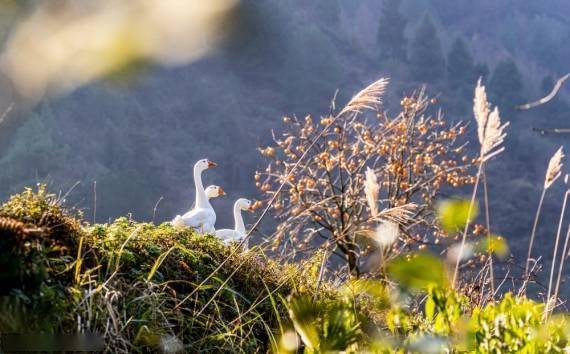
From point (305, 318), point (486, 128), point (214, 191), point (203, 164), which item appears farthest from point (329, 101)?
point (305, 318)

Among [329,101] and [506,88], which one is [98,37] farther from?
[506,88]

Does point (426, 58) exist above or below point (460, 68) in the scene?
above

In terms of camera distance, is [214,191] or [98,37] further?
[214,191]

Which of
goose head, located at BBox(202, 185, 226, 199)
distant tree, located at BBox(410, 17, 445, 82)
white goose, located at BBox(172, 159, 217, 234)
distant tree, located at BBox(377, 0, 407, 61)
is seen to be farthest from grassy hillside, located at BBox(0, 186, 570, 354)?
distant tree, located at BBox(410, 17, 445, 82)

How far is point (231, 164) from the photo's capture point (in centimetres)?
3039

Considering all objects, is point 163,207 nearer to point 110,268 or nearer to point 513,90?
point 513,90

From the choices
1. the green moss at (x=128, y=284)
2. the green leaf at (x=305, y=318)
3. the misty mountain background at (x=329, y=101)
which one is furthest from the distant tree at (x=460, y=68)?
the green leaf at (x=305, y=318)

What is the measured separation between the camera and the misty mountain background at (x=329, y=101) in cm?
2533

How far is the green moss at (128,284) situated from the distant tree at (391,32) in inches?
1303

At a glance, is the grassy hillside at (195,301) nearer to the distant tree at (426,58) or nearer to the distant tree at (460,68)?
the distant tree at (426,58)

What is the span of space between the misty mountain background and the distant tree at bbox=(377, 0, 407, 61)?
6cm

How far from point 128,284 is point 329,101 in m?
27.7

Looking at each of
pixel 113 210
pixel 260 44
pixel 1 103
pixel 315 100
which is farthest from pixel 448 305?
pixel 315 100

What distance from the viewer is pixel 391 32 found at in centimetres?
3616
